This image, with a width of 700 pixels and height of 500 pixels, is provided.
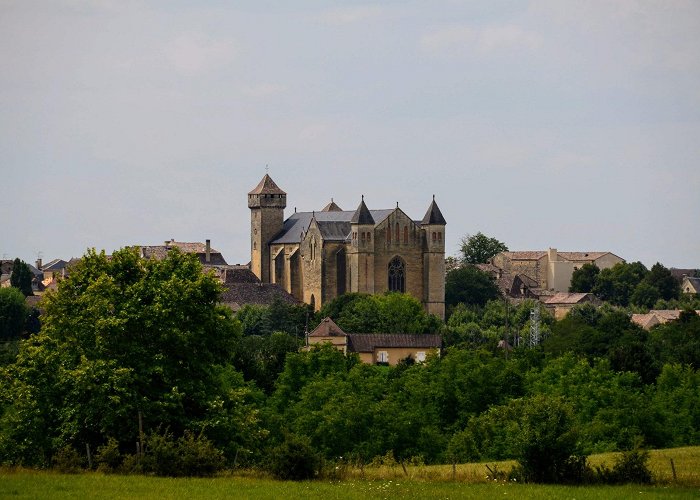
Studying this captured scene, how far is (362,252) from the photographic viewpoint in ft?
423

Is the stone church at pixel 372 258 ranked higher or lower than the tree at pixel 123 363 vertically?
higher

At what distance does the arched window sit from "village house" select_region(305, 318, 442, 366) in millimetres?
20748

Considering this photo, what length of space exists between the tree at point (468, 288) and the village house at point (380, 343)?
1320 inches

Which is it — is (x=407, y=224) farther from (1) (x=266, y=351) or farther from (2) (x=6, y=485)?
(2) (x=6, y=485)

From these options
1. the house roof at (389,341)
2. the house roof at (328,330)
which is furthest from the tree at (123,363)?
the house roof at (328,330)

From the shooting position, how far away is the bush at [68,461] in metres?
37.8

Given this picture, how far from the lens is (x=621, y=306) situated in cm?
15688

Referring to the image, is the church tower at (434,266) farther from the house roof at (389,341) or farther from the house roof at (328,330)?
the house roof at (389,341)

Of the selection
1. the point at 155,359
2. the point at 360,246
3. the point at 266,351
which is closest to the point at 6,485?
the point at 155,359

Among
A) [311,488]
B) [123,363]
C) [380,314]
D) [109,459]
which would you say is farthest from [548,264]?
[311,488]

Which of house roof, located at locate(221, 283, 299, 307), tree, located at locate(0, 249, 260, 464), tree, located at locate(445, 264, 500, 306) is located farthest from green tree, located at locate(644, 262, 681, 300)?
tree, located at locate(0, 249, 260, 464)

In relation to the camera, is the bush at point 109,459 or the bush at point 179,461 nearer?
the bush at point 179,461

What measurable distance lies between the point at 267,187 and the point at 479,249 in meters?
48.9

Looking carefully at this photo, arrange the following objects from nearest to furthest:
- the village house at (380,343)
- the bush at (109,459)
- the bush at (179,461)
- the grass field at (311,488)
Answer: the grass field at (311,488)
the bush at (179,461)
the bush at (109,459)
the village house at (380,343)
